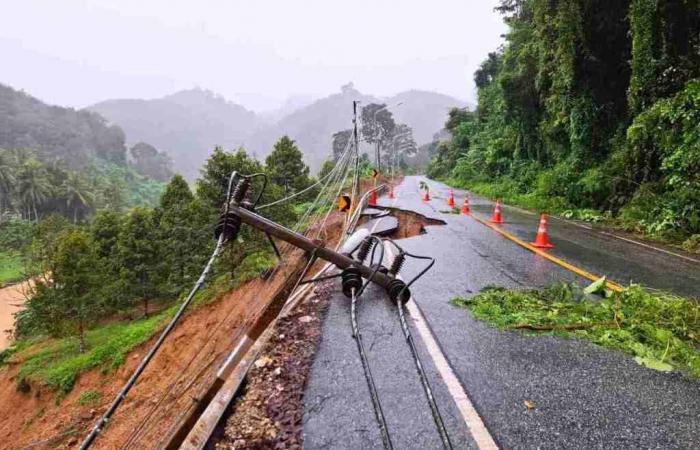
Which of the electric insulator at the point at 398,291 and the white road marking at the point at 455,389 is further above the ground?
the electric insulator at the point at 398,291

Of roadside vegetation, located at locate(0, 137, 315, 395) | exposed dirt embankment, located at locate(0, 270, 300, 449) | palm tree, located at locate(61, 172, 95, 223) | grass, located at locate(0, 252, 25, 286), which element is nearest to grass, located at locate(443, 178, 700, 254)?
exposed dirt embankment, located at locate(0, 270, 300, 449)

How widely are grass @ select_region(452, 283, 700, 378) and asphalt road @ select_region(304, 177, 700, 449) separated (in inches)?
8.1

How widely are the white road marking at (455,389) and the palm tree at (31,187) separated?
77616 mm

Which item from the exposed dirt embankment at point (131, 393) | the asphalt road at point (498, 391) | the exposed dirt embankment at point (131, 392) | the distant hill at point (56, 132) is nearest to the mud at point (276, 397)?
the asphalt road at point (498, 391)

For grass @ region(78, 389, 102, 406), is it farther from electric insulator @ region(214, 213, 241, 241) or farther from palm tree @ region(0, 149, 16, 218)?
palm tree @ region(0, 149, 16, 218)

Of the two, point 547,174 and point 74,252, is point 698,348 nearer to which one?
point 547,174

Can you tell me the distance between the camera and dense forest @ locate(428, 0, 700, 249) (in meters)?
8.91

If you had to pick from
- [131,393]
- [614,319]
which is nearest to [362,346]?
[614,319]

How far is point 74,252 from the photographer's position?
21500mm

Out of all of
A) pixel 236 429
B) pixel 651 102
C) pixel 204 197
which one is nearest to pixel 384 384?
pixel 236 429

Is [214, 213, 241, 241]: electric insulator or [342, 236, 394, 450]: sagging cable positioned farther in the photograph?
[214, 213, 241, 241]: electric insulator

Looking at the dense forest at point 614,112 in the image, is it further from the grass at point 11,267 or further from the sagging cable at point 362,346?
the grass at point 11,267

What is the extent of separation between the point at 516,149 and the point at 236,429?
75.6 feet

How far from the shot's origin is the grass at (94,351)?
15.9m
